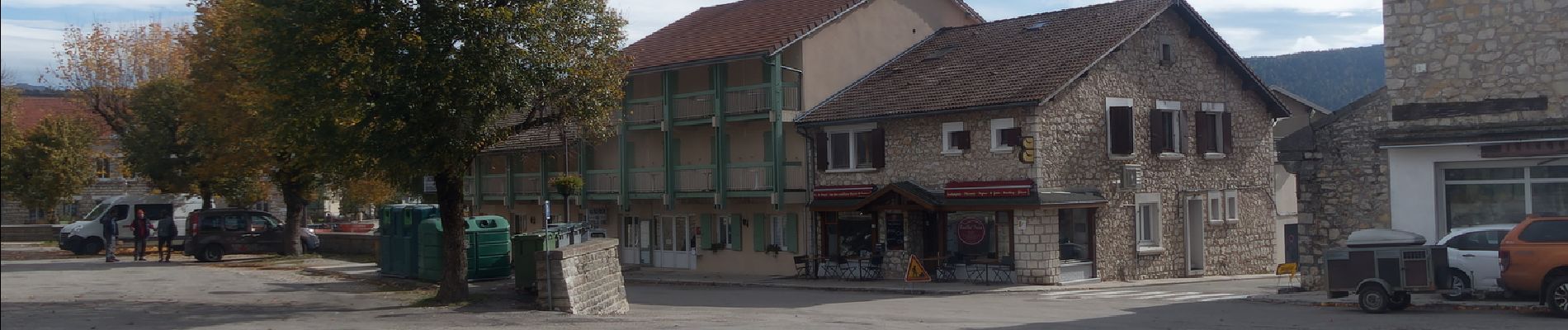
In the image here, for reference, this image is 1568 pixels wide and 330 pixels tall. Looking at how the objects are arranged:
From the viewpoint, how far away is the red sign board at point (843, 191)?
29.0m

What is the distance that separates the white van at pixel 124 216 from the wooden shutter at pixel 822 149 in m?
17.9

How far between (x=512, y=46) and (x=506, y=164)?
2379cm

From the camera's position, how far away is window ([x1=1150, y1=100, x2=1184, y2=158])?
28922 millimetres

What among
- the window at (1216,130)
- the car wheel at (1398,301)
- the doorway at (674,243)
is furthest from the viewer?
the doorway at (674,243)

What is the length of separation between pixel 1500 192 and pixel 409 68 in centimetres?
1596

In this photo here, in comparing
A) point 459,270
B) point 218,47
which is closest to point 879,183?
point 459,270

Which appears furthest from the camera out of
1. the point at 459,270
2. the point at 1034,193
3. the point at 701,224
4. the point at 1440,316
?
the point at 701,224

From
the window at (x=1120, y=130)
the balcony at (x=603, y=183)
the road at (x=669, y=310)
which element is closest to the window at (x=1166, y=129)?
the window at (x=1120, y=130)

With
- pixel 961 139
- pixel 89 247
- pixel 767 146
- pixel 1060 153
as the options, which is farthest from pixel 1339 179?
pixel 89 247

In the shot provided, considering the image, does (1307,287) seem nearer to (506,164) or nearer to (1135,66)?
(1135,66)

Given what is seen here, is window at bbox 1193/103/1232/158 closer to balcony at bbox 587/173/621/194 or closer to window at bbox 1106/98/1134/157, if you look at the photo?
window at bbox 1106/98/1134/157

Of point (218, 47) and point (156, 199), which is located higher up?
point (218, 47)

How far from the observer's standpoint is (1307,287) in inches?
857

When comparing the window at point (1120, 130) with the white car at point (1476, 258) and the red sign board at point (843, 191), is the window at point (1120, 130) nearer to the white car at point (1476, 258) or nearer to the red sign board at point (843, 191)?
the red sign board at point (843, 191)
